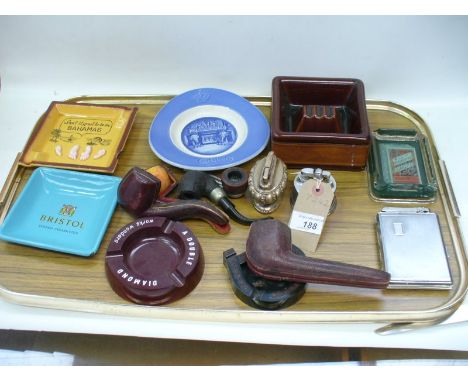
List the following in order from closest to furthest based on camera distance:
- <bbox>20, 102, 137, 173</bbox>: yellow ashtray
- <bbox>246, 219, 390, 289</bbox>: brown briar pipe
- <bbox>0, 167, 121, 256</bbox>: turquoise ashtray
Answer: <bbox>246, 219, 390, 289</bbox>: brown briar pipe
<bbox>0, 167, 121, 256</bbox>: turquoise ashtray
<bbox>20, 102, 137, 173</bbox>: yellow ashtray

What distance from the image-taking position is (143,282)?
729 mm

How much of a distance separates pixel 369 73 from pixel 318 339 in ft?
1.87

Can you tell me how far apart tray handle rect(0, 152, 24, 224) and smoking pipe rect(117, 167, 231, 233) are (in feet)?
0.68

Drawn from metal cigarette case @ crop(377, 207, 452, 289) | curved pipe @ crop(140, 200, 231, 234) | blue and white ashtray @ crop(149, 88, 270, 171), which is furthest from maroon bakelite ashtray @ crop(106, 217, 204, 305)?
metal cigarette case @ crop(377, 207, 452, 289)

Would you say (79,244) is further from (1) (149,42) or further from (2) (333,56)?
(2) (333,56)

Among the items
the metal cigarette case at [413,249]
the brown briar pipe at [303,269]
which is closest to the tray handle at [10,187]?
the brown briar pipe at [303,269]

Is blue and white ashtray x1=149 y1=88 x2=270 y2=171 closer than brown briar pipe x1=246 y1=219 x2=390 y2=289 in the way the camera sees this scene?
No

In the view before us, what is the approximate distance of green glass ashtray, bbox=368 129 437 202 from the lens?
85 cm

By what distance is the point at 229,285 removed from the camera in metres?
0.77

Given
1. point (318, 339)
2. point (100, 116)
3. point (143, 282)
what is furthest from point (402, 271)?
point (100, 116)

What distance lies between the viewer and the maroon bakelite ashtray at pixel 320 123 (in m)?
0.85

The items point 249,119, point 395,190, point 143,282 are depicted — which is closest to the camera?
point 143,282

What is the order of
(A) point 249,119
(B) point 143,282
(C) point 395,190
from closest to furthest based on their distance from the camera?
(B) point 143,282 < (C) point 395,190 < (A) point 249,119

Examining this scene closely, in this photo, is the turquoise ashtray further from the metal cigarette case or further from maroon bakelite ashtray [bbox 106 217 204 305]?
the metal cigarette case
